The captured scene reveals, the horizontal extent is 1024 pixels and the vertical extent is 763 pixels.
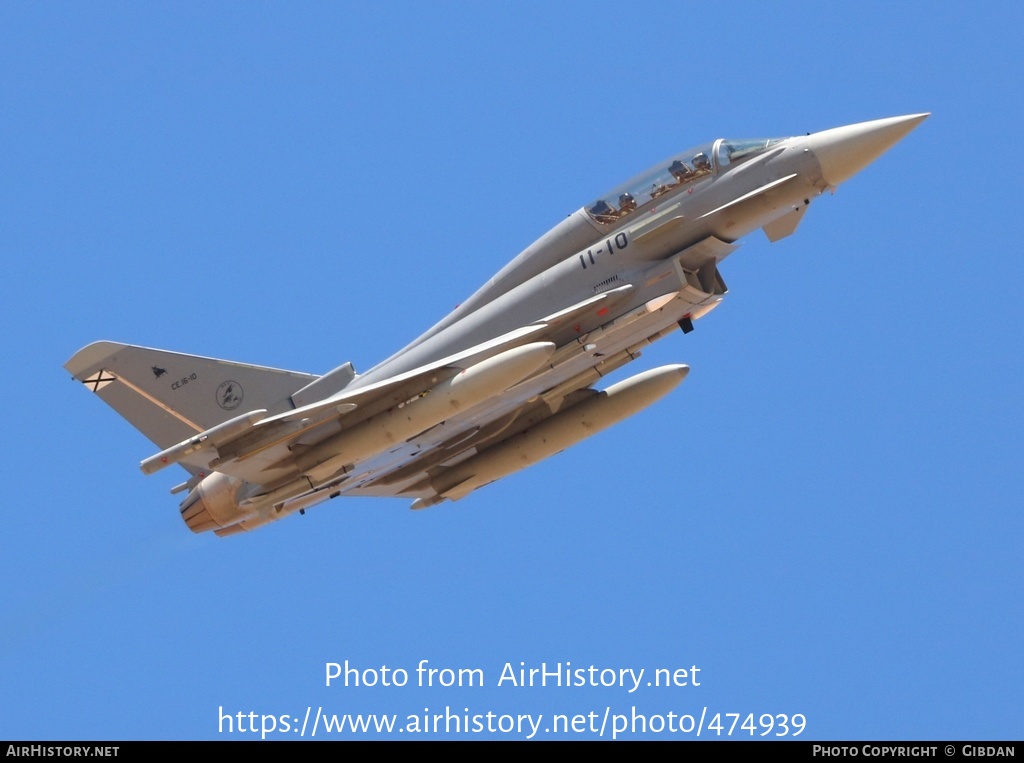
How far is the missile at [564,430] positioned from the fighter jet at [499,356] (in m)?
0.68

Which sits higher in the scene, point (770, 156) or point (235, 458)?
point (770, 156)

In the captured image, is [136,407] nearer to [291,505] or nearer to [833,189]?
[291,505]

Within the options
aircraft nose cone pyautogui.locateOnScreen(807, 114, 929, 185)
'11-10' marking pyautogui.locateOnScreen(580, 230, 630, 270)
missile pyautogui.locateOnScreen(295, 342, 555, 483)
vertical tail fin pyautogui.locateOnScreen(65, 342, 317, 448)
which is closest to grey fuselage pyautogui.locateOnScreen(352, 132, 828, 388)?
'11-10' marking pyautogui.locateOnScreen(580, 230, 630, 270)

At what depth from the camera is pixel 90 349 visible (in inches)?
810

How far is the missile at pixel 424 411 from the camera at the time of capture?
17578mm

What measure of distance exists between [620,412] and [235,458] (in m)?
5.28

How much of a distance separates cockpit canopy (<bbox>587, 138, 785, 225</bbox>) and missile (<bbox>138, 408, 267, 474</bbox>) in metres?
4.95

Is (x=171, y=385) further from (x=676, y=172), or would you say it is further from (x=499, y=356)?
(x=676, y=172)

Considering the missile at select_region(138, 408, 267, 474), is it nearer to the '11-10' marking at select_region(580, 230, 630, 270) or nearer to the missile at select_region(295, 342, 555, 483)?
the missile at select_region(295, 342, 555, 483)

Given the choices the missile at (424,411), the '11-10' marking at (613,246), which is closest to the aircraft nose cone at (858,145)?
the '11-10' marking at (613,246)

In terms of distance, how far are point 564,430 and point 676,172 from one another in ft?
13.4

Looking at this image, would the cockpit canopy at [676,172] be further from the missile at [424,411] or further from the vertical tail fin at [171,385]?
the vertical tail fin at [171,385]
